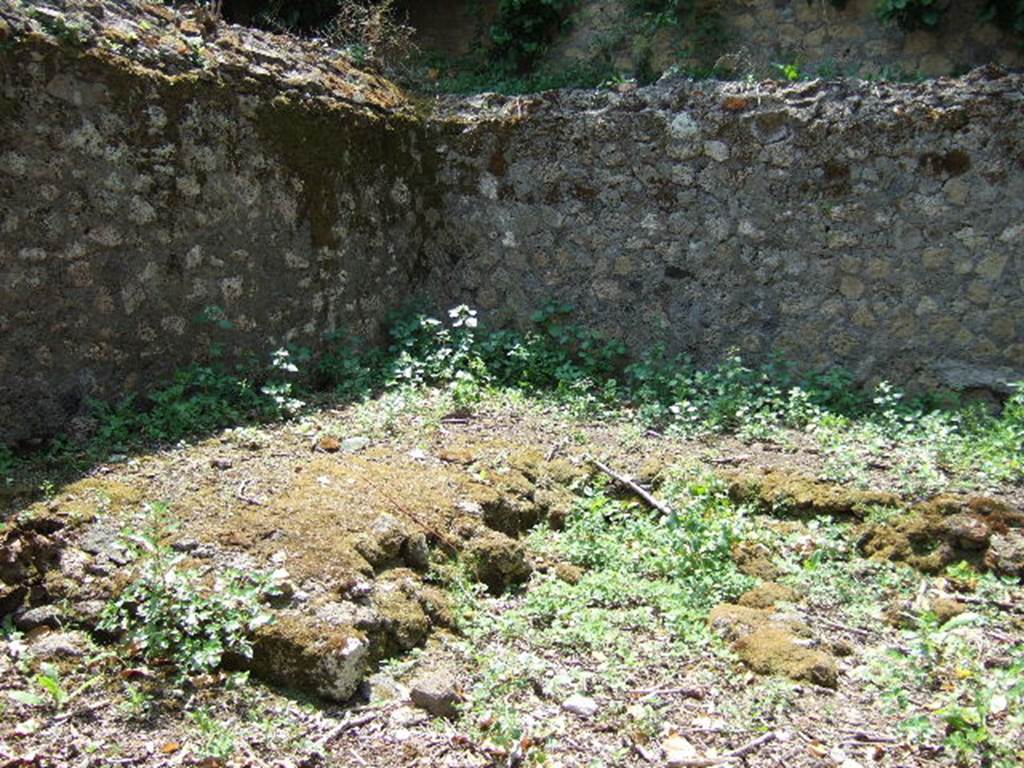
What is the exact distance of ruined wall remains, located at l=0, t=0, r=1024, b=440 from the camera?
14.3ft

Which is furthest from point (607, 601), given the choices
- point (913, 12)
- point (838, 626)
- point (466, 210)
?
point (913, 12)

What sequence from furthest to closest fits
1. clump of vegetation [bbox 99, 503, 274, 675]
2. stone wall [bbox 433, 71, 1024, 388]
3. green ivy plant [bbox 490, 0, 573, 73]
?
1. green ivy plant [bbox 490, 0, 573, 73]
2. stone wall [bbox 433, 71, 1024, 388]
3. clump of vegetation [bbox 99, 503, 274, 675]

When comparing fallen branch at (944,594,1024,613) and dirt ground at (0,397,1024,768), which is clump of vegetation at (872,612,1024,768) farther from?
fallen branch at (944,594,1024,613)

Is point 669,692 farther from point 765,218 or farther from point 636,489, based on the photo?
point 765,218

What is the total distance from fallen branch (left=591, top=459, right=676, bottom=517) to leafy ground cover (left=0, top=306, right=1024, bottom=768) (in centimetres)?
4

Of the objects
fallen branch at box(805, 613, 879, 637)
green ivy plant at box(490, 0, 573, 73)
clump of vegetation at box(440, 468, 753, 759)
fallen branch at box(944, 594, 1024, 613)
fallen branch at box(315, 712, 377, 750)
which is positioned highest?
green ivy plant at box(490, 0, 573, 73)

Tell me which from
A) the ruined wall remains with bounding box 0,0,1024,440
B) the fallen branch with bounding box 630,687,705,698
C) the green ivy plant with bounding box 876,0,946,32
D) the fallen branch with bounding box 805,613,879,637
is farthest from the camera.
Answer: the green ivy plant with bounding box 876,0,946,32

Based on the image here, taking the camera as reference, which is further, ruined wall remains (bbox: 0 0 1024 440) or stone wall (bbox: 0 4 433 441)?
ruined wall remains (bbox: 0 0 1024 440)

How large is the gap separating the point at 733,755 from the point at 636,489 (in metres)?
1.79

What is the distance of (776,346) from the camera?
588 cm

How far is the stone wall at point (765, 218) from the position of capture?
5.59m

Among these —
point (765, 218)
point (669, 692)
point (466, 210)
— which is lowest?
point (669, 692)

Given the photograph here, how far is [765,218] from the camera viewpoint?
5.88 m

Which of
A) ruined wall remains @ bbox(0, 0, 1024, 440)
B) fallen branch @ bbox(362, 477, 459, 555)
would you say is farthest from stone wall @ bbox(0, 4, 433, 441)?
fallen branch @ bbox(362, 477, 459, 555)
